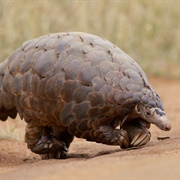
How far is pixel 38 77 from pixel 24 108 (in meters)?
0.31

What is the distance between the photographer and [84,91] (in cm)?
526

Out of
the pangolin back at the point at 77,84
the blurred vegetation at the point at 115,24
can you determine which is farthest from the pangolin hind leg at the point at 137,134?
the blurred vegetation at the point at 115,24

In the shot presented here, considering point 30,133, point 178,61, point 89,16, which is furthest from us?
point 178,61

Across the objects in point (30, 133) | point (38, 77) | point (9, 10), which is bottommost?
point (30, 133)

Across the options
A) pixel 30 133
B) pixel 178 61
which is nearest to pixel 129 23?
pixel 178 61

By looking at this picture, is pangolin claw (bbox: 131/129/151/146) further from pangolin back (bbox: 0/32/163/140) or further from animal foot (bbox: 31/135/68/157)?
animal foot (bbox: 31/135/68/157)

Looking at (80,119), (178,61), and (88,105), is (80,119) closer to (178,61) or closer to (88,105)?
(88,105)

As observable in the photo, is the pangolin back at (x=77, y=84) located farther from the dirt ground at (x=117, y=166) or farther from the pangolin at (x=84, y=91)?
the dirt ground at (x=117, y=166)

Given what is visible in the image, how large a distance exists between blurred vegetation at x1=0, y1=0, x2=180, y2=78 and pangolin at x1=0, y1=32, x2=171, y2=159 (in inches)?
197

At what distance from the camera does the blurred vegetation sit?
11.1 m

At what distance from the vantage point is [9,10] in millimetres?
10789

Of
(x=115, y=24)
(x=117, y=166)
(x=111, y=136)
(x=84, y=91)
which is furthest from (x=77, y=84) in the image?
(x=115, y=24)

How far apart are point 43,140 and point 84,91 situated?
759 millimetres

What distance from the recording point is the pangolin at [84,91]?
17.3 feet
